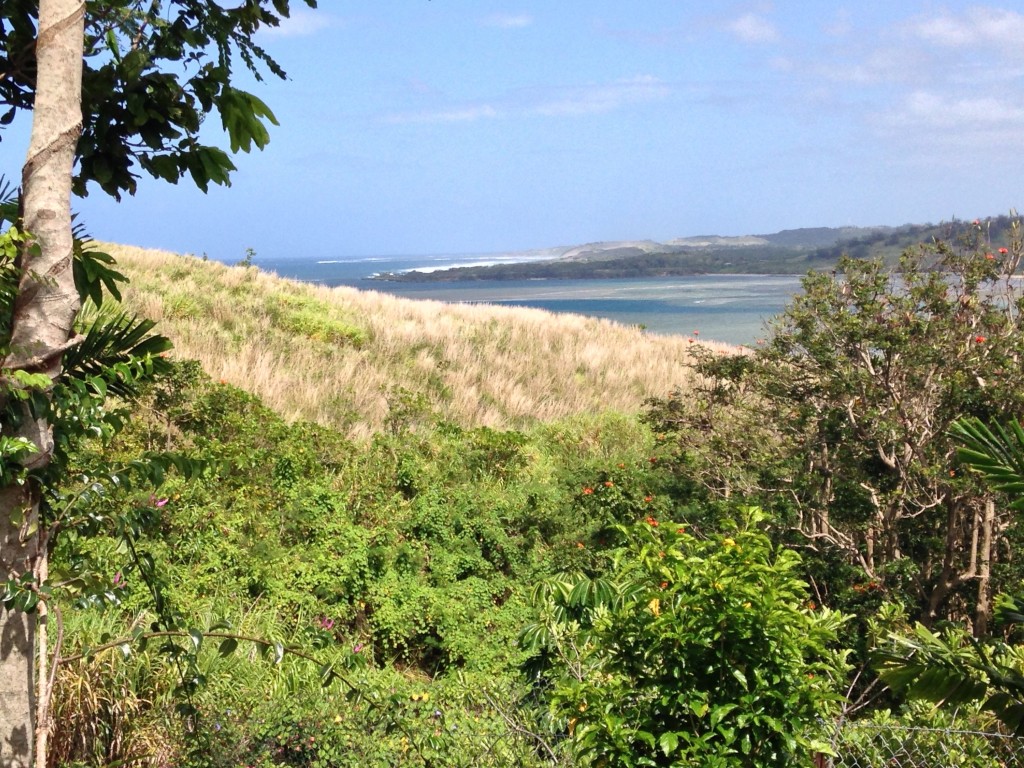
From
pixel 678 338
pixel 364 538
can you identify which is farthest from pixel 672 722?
pixel 678 338

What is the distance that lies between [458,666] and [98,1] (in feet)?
16.4

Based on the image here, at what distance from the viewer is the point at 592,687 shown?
3.22m

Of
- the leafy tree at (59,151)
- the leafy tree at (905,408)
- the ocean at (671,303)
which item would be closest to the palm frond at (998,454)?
the leafy tree at (59,151)

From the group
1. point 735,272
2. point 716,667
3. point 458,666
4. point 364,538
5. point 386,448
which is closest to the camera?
point 716,667

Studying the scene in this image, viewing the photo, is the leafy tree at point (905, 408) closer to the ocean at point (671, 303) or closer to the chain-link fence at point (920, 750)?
the chain-link fence at point (920, 750)

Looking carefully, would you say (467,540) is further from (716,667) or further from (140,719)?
(716,667)

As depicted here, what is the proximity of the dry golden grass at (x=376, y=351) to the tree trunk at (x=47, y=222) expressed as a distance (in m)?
→ 8.41

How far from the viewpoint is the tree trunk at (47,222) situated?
205 cm

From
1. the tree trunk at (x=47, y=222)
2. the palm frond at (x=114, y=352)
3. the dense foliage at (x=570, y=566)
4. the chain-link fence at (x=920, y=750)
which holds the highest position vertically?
the tree trunk at (x=47, y=222)

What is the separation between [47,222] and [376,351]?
14012mm

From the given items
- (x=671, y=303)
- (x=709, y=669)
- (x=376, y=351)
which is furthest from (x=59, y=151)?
(x=671, y=303)

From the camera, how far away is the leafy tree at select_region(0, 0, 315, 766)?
2.06m

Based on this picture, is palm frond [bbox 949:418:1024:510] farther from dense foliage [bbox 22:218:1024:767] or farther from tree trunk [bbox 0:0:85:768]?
tree trunk [bbox 0:0:85:768]

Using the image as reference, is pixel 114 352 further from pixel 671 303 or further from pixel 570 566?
pixel 671 303
